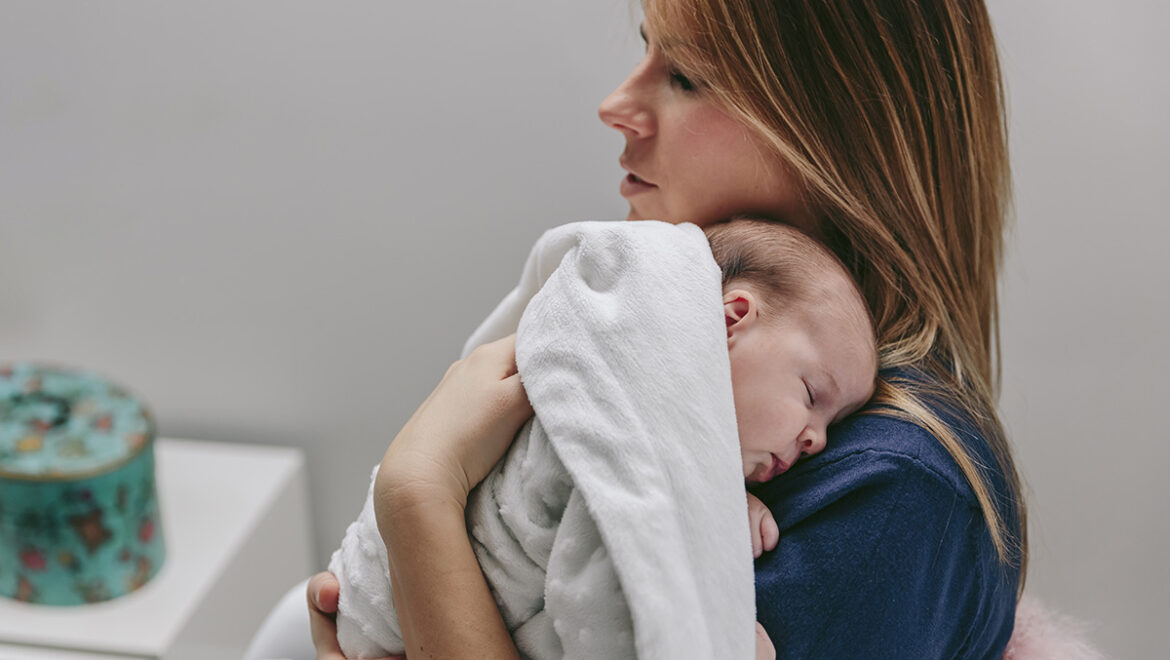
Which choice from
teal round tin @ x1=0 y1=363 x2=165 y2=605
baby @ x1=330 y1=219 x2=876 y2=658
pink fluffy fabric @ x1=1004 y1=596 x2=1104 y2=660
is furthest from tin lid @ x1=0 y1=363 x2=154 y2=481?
pink fluffy fabric @ x1=1004 y1=596 x2=1104 y2=660

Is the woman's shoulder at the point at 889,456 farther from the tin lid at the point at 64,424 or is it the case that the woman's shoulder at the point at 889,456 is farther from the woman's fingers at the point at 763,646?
the tin lid at the point at 64,424

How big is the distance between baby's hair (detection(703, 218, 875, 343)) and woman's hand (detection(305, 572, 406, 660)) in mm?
393

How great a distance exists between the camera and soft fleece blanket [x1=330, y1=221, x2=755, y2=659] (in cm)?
62

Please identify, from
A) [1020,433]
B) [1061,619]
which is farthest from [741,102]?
[1020,433]

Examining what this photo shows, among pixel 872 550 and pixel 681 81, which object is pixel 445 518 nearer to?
pixel 872 550

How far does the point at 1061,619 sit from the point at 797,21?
0.66 m

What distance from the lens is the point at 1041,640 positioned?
94 cm

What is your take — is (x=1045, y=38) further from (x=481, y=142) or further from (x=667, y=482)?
(x=667, y=482)

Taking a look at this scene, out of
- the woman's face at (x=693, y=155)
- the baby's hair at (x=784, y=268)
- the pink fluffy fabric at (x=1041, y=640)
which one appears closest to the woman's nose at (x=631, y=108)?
the woman's face at (x=693, y=155)

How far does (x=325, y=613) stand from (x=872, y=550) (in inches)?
17.2

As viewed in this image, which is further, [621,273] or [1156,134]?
[1156,134]

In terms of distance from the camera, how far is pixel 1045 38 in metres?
1.31

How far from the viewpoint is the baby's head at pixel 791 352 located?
726 mm

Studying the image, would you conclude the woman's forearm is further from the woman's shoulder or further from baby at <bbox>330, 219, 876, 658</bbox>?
the woman's shoulder
